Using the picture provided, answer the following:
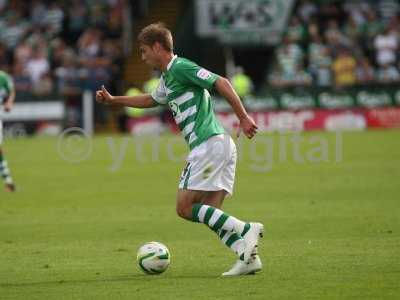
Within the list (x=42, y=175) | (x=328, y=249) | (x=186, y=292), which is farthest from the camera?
(x=42, y=175)

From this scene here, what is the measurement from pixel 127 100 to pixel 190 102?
3.22 feet

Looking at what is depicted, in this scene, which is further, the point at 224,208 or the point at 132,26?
the point at 132,26

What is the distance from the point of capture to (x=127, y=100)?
34.3 feet

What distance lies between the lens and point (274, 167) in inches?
920

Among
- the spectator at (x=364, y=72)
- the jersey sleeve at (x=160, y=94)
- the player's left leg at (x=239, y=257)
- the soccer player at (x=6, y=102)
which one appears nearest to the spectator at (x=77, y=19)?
the spectator at (x=364, y=72)

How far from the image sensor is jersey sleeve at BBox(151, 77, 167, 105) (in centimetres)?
1005

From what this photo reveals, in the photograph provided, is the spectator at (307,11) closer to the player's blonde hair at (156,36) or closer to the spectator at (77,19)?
the spectator at (77,19)

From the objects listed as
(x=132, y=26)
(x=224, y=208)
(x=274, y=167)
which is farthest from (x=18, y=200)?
(x=132, y=26)

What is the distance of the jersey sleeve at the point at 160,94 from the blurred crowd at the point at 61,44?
Answer: 1024 inches

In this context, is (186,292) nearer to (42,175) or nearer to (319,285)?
(319,285)

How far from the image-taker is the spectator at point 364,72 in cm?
3475

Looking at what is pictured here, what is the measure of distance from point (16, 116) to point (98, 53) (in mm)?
3731

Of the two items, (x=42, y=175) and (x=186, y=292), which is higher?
(x=186, y=292)

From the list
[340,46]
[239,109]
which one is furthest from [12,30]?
[239,109]
